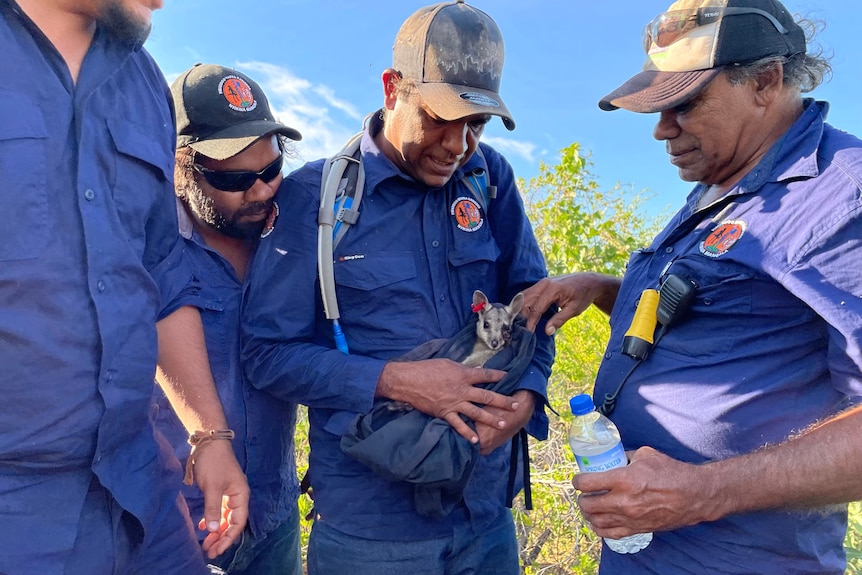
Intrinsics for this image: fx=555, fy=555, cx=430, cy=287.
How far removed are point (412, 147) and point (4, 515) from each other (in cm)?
201

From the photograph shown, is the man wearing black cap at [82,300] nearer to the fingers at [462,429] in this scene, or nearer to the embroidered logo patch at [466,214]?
the fingers at [462,429]

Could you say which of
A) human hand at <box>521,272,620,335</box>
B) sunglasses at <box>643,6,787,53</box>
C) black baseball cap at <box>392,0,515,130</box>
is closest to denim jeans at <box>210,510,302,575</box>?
human hand at <box>521,272,620,335</box>

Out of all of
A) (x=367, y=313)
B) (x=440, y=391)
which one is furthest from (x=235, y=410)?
(x=440, y=391)

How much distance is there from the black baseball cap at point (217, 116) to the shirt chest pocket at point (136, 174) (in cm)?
92

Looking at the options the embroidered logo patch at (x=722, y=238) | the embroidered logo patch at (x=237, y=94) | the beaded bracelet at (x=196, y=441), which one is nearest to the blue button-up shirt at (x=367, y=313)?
the beaded bracelet at (x=196, y=441)

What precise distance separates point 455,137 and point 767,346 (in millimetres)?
1528

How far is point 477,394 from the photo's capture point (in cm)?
243

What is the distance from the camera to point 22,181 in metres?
1.59

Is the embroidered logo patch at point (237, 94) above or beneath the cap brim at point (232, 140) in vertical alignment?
above

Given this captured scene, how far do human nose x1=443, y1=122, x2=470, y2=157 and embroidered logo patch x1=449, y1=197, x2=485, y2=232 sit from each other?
0.96 feet

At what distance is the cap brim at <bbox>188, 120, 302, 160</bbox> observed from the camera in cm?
295

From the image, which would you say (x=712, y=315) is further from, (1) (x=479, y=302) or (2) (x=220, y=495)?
(2) (x=220, y=495)

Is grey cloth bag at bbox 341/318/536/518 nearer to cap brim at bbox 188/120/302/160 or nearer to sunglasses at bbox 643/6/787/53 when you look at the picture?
cap brim at bbox 188/120/302/160

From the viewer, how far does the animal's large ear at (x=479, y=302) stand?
2.72 metres
